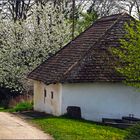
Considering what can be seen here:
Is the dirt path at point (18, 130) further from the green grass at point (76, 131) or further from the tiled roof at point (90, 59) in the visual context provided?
the tiled roof at point (90, 59)

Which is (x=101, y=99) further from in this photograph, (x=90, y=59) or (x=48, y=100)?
(x=48, y=100)

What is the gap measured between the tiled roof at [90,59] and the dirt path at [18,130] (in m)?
3.96

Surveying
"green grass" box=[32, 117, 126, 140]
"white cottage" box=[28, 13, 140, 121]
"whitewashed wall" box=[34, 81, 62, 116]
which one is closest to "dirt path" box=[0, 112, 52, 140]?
"green grass" box=[32, 117, 126, 140]

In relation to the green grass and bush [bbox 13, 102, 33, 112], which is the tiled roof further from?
the green grass

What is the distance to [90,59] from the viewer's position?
24.6 metres

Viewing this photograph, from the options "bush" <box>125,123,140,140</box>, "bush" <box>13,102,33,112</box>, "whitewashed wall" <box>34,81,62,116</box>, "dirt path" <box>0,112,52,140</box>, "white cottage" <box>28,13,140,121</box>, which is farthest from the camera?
"bush" <box>13,102,33,112</box>

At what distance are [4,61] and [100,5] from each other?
1725 cm

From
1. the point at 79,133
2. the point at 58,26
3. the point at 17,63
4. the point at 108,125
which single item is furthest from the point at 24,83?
the point at 79,133

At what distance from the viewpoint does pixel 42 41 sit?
34.0 metres

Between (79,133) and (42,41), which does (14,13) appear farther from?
(79,133)

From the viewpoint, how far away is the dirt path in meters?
16.3

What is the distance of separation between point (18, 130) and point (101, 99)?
22.8ft

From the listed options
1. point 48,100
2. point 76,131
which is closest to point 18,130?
point 76,131

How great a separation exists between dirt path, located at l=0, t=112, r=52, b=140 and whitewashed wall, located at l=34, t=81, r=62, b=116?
3176mm
